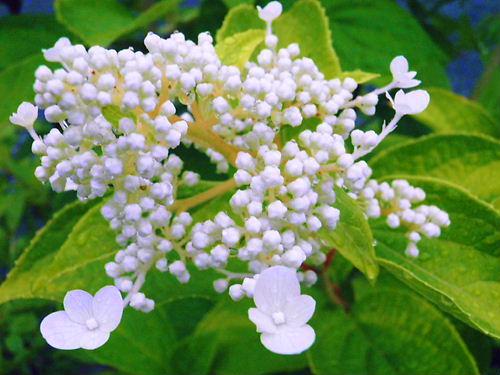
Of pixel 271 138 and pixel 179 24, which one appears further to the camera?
pixel 179 24

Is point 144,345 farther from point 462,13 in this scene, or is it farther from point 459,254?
point 462,13

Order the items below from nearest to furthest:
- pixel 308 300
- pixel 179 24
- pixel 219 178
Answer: pixel 308 300
pixel 219 178
pixel 179 24

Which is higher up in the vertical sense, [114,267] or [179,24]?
[114,267]

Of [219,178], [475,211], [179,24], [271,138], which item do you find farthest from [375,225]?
[179,24]

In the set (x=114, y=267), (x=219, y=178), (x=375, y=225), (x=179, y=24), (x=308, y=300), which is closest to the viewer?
(x=308, y=300)

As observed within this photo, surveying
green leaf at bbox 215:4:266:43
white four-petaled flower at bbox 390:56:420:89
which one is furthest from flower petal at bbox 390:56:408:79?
green leaf at bbox 215:4:266:43

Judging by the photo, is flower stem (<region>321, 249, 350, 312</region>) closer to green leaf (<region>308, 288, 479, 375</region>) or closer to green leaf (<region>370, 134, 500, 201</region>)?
green leaf (<region>308, 288, 479, 375</region>)

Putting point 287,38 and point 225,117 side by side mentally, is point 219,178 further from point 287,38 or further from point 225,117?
point 225,117

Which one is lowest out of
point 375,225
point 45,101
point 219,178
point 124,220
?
point 219,178
